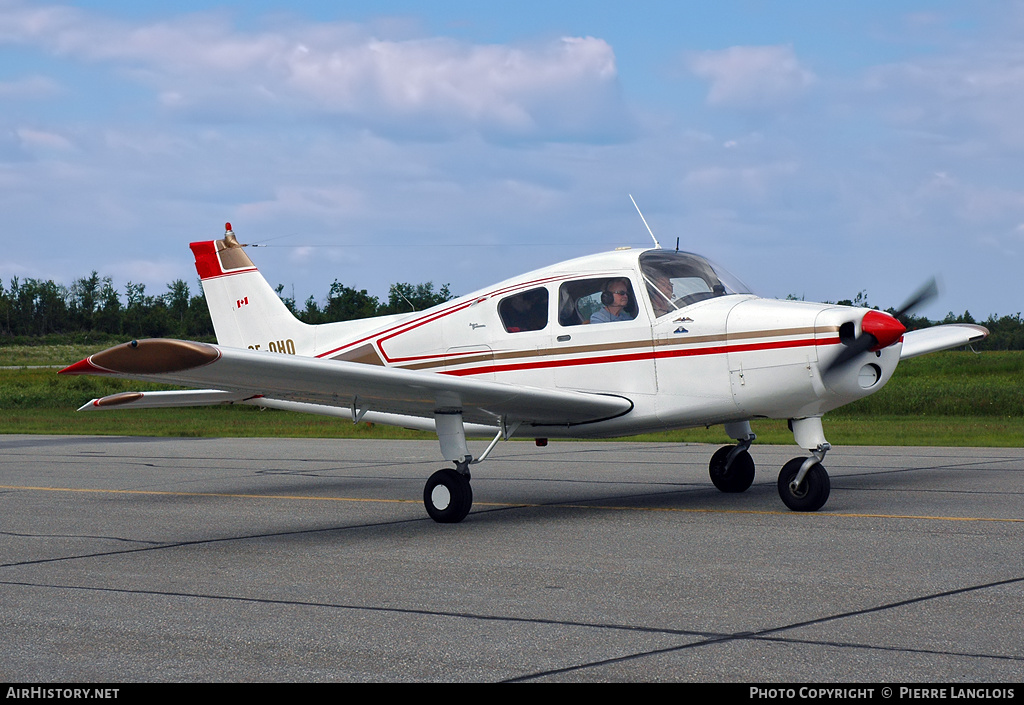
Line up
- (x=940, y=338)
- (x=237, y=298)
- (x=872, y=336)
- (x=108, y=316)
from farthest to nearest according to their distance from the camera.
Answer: (x=108, y=316) < (x=237, y=298) < (x=940, y=338) < (x=872, y=336)

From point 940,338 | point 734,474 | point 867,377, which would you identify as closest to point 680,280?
point 867,377

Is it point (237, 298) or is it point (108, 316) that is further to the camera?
point (108, 316)

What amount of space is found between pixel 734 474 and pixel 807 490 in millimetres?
1992

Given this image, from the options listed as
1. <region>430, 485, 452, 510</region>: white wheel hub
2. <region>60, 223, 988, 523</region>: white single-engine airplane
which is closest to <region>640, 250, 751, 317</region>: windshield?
<region>60, 223, 988, 523</region>: white single-engine airplane

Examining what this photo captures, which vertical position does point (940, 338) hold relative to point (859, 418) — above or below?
above

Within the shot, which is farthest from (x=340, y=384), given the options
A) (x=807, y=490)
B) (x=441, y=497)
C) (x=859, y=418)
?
(x=859, y=418)

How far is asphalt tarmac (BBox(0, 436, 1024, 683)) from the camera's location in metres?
4.66

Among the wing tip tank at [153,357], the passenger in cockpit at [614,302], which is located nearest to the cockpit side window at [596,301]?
the passenger in cockpit at [614,302]

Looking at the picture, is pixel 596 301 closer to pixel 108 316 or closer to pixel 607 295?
pixel 607 295

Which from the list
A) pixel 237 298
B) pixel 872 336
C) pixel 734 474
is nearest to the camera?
pixel 872 336

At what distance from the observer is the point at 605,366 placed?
10.1 m

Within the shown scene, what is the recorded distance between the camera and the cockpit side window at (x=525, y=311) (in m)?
10.5

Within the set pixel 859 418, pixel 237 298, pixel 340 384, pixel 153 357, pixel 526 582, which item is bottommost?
pixel 526 582

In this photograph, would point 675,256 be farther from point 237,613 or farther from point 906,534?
point 237,613
